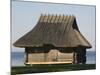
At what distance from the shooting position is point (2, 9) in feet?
8.79

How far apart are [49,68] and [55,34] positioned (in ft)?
1.30

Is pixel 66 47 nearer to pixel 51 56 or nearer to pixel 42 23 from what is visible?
pixel 51 56

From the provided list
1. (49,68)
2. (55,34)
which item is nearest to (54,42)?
(55,34)

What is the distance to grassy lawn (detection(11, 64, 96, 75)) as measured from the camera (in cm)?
271

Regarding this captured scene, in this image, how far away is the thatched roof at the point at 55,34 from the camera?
109 inches

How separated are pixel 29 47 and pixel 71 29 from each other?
547 mm

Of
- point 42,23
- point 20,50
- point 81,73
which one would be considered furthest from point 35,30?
point 81,73

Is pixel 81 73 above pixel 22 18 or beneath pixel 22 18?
beneath

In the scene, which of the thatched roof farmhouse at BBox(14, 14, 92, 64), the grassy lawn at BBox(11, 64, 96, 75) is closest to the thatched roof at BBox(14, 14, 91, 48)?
the thatched roof farmhouse at BBox(14, 14, 92, 64)

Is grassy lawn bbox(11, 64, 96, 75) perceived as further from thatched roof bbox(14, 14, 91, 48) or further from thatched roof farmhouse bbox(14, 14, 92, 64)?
thatched roof bbox(14, 14, 91, 48)

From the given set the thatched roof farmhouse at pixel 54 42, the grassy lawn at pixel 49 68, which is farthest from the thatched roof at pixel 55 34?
the grassy lawn at pixel 49 68

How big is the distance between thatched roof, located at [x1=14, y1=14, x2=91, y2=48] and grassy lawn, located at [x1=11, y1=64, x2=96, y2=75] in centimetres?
24

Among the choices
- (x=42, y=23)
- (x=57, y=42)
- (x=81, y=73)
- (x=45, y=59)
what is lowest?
(x=81, y=73)
